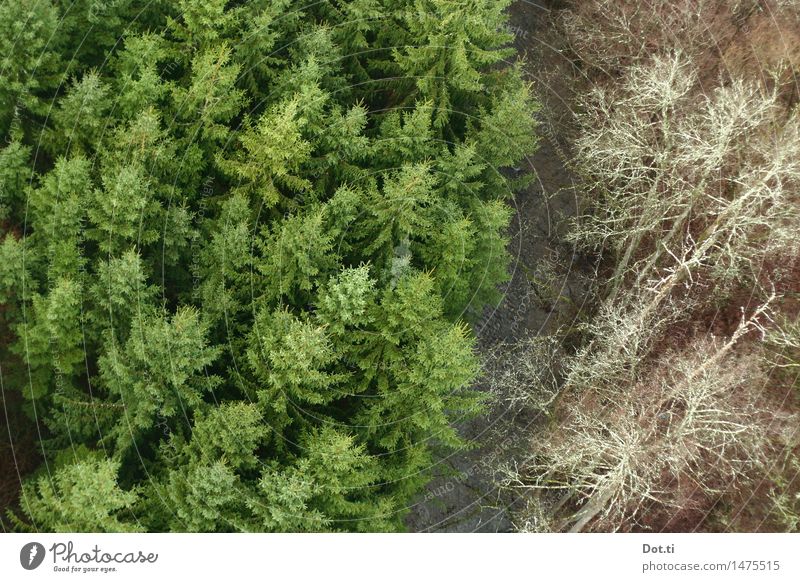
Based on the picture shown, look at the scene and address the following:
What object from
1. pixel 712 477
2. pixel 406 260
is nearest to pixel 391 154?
pixel 406 260

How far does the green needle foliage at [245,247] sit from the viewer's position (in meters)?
20.7

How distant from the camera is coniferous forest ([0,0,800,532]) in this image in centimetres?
2097

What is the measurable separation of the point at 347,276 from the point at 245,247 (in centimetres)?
405

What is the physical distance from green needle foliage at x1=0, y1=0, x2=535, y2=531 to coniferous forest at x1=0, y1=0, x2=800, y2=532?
10 centimetres

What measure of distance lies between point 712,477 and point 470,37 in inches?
692

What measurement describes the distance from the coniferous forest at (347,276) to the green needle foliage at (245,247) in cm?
10
